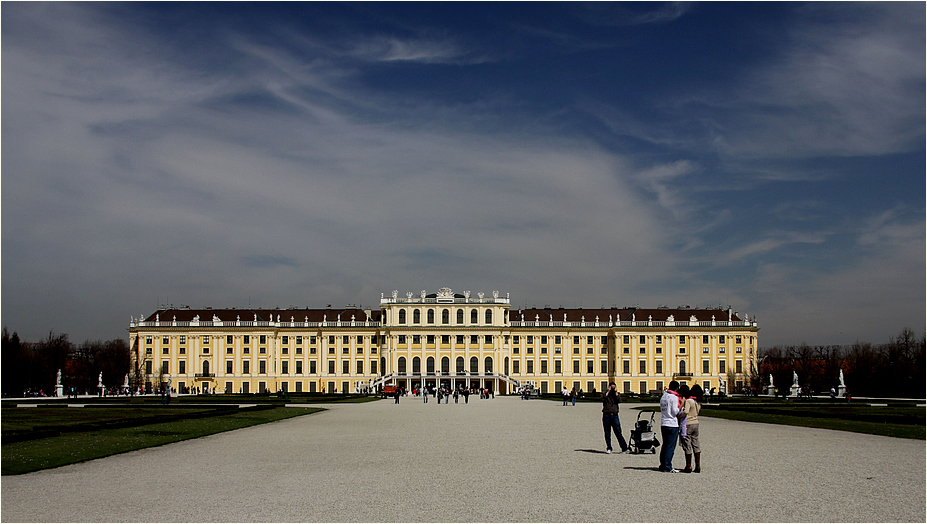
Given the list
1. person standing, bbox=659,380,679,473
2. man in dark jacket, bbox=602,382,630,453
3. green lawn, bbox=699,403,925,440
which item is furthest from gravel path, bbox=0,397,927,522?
green lawn, bbox=699,403,925,440

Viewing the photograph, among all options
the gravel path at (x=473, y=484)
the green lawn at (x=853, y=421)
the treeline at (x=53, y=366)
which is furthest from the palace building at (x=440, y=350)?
the gravel path at (x=473, y=484)

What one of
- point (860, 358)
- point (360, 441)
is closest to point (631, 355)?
point (860, 358)

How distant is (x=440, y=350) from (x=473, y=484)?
93.9m

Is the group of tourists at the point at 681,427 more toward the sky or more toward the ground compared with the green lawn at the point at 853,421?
more toward the sky

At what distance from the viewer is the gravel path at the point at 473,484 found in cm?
1051

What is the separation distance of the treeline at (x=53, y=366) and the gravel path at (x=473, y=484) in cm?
6365

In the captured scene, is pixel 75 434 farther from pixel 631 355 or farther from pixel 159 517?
pixel 631 355

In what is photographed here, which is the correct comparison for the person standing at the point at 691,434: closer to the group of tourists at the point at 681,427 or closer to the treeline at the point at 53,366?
the group of tourists at the point at 681,427

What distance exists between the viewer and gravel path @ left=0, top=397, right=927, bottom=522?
1051 cm

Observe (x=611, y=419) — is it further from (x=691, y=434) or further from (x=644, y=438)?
(x=691, y=434)

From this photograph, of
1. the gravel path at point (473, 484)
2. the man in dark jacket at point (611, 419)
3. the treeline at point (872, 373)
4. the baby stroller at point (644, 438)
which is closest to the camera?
the gravel path at point (473, 484)

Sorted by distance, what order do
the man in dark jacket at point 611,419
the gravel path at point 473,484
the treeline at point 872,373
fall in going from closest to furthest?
the gravel path at point 473,484 → the man in dark jacket at point 611,419 → the treeline at point 872,373

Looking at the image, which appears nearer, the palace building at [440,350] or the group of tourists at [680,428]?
the group of tourists at [680,428]

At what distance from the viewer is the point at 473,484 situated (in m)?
13.0
